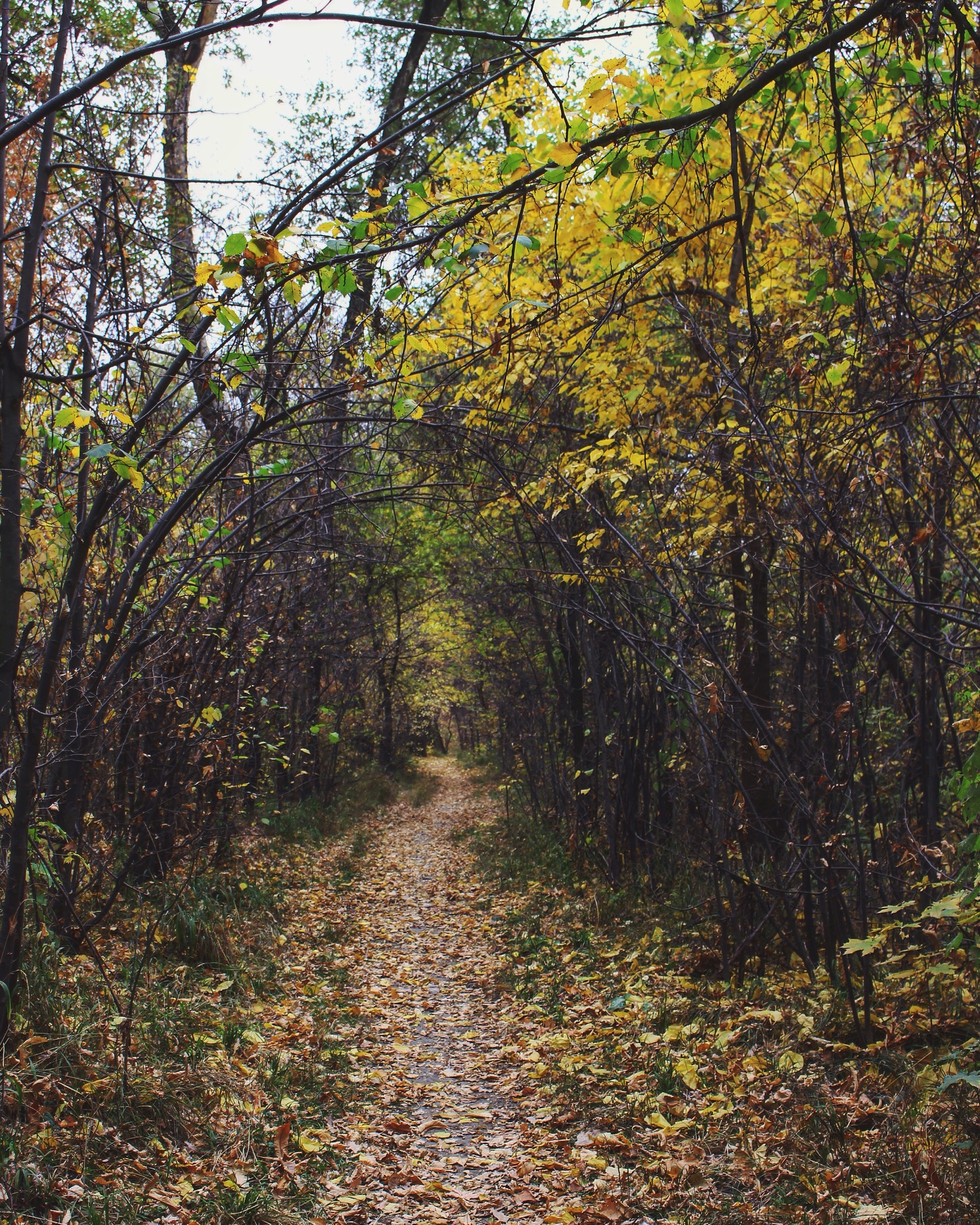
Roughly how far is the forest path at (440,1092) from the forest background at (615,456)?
1.34 m

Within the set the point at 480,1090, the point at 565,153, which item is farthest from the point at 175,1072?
the point at 565,153

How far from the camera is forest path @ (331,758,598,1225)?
12.5ft

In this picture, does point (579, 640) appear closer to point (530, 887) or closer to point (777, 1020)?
point (530, 887)

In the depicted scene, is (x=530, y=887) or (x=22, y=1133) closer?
(x=22, y=1133)

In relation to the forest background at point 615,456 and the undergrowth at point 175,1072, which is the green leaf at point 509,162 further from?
the undergrowth at point 175,1072

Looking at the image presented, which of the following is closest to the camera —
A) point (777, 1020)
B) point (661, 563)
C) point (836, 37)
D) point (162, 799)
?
point (836, 37)

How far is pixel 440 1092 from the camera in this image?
4992mm

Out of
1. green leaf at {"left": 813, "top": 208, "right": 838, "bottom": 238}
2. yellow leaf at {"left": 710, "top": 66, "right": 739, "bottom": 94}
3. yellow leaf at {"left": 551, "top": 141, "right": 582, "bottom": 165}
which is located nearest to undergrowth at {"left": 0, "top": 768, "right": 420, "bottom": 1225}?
yellow leaf at {"left": 551, "top": 141, "right": 582, "bottom": 165}

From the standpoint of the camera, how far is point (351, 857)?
11922mm

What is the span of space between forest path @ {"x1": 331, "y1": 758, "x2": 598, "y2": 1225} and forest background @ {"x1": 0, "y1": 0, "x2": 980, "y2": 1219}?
134 cm

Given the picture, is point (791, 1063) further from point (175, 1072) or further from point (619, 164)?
point (619, 164)

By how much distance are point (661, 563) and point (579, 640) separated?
3225 millimetres

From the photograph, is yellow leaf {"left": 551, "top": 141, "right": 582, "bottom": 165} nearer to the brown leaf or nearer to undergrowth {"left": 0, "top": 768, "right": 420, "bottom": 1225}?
undergrowth {"left": 0, "top": 768, "right": 420, "bottom": 1225}

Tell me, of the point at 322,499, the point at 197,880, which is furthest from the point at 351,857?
the point at 322,499
